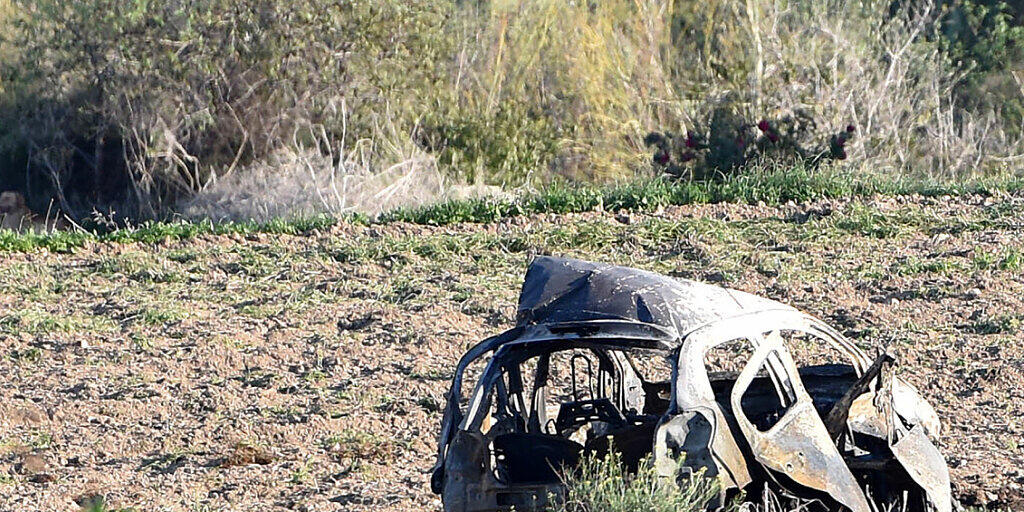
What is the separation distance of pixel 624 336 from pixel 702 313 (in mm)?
357

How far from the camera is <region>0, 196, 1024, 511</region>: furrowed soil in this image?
784cm

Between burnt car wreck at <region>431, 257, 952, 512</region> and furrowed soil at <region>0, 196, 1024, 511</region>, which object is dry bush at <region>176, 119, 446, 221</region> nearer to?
furrowed soil at <region>0, 196, 1024, 511</region>

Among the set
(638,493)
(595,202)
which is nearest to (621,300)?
(638,493)

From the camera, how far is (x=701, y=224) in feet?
43.7

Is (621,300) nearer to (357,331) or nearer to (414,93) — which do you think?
(357,331)

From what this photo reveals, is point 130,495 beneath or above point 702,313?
beneath

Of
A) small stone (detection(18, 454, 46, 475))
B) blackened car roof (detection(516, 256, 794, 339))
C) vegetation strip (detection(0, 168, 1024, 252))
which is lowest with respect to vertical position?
vegetation strip (detection(0, 168, 1024, 252))

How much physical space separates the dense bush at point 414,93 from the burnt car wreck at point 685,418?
34.0 ft

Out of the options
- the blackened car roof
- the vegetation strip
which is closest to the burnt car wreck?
the blackened car roof

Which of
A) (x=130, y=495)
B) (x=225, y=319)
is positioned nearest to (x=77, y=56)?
(x=225, y=319)

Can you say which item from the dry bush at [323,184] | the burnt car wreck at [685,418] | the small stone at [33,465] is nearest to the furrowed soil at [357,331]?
the small stone at [33,465]

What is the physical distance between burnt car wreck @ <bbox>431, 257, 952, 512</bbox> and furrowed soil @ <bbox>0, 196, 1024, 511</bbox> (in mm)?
1003

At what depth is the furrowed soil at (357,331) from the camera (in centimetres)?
784

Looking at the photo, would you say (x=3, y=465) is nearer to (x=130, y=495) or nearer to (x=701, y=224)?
(x=130, y=495)
